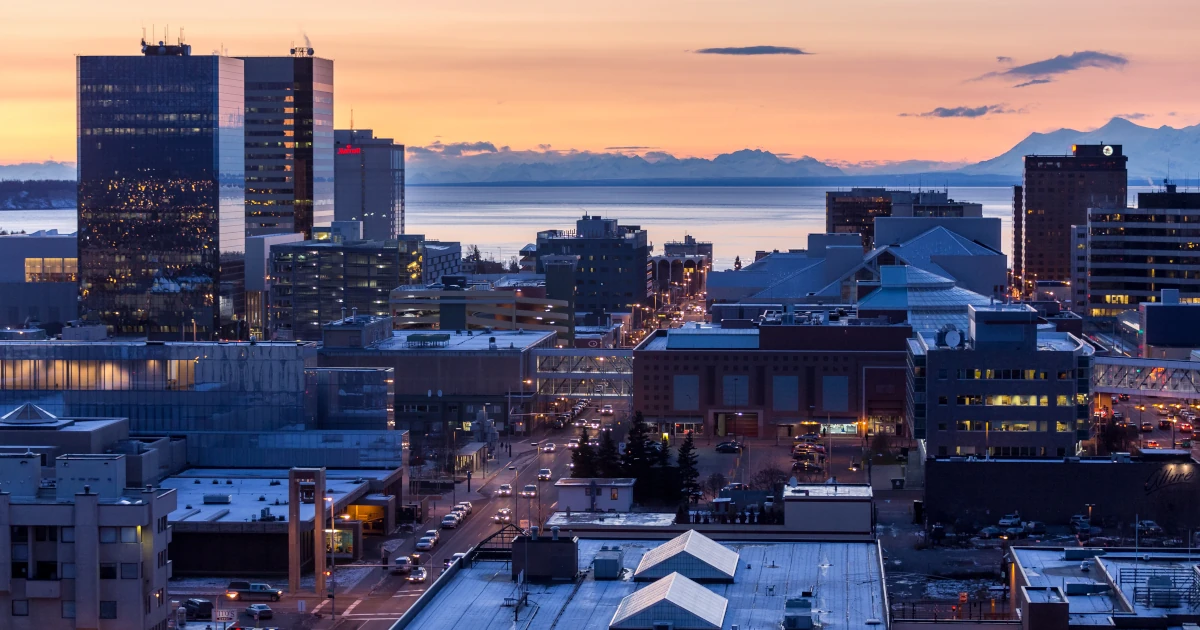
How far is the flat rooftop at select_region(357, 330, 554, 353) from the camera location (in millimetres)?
69875

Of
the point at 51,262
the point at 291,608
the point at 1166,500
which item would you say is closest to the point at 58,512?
the point at 291,608

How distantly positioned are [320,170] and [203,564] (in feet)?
334

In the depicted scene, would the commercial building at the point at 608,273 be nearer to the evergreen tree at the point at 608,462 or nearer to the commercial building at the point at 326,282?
the commercial building at the point at 326,282

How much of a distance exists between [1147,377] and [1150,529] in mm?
22135

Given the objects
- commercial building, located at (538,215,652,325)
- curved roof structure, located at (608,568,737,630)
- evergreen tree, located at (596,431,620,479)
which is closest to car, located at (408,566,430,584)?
evergreen tree, located at (596,431,620,479)

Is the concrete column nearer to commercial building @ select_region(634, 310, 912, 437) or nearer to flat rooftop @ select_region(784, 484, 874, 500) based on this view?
flat rooftop @ select_region(784, 484, 874, 500)

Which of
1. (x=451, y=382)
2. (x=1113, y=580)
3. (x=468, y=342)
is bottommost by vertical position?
(x=1113, y=580)

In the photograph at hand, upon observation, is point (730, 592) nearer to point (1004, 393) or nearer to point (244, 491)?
point (244, 491)

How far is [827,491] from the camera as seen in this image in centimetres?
4100

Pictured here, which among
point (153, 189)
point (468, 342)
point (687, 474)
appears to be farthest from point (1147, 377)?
point (153, 189)

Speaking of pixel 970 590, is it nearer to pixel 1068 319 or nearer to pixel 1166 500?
pixel 1166 500

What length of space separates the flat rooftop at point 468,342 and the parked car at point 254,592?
2926 cm

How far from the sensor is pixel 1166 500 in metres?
47.7

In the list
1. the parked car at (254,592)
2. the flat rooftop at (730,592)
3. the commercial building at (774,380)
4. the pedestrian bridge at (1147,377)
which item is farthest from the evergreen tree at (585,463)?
the pedestrian bridge at (1147,377)
